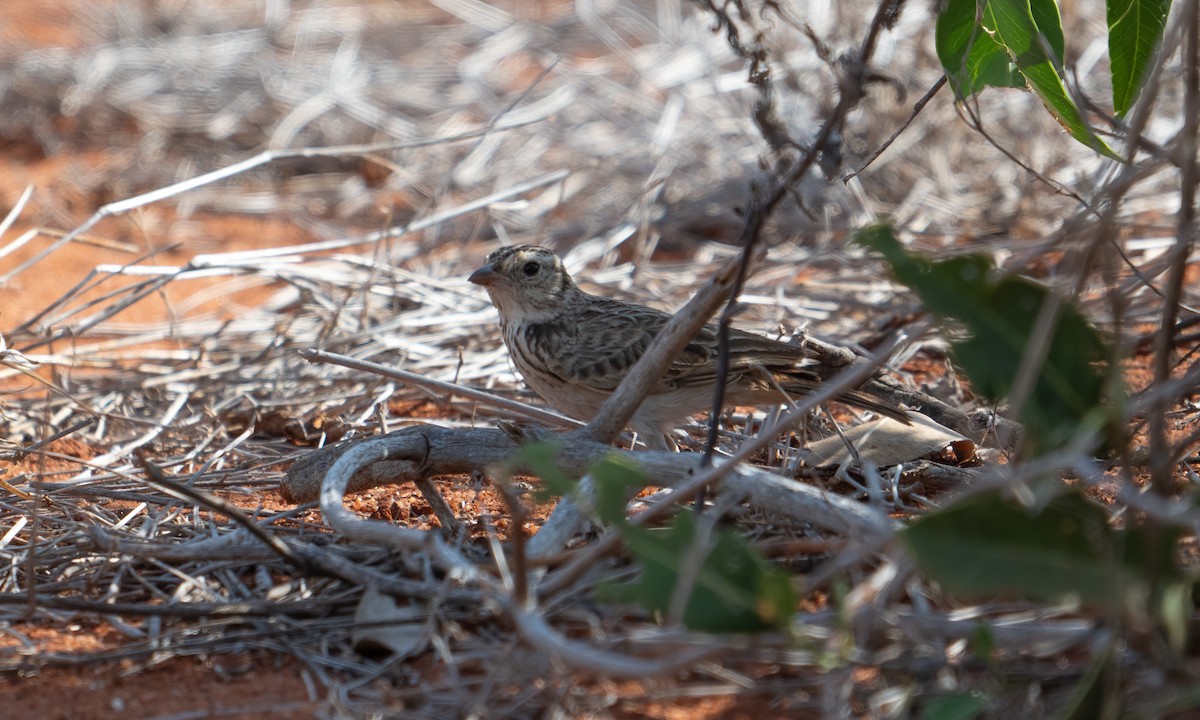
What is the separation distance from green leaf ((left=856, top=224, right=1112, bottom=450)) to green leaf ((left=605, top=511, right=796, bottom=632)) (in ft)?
2.13

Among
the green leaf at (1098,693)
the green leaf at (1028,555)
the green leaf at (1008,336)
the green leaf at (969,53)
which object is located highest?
the green leaf at (969,53)

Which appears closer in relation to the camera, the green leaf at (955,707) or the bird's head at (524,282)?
the green leaf at (955,707)

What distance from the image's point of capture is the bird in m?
4.25

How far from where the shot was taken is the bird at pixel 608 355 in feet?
13.9

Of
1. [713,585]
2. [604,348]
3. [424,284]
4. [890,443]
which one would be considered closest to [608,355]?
[604,348]

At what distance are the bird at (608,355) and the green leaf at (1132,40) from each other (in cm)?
124

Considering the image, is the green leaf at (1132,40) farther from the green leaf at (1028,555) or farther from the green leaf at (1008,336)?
the green leaf at (1028,555)

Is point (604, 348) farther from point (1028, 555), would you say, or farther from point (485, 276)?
point (1028, 555)

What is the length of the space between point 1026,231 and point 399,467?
15.0ft

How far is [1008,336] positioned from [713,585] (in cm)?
84

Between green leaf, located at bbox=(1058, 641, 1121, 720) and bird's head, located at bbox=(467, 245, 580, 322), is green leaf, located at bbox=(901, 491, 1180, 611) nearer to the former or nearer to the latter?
green leaf, located at bbox=(1058, 641, 1121, 720)

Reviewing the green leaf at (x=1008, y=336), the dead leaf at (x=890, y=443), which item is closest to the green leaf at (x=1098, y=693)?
the green leaf at (x=1008, y=336)

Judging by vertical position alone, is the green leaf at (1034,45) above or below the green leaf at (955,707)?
above

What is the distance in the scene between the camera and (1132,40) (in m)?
3.46
